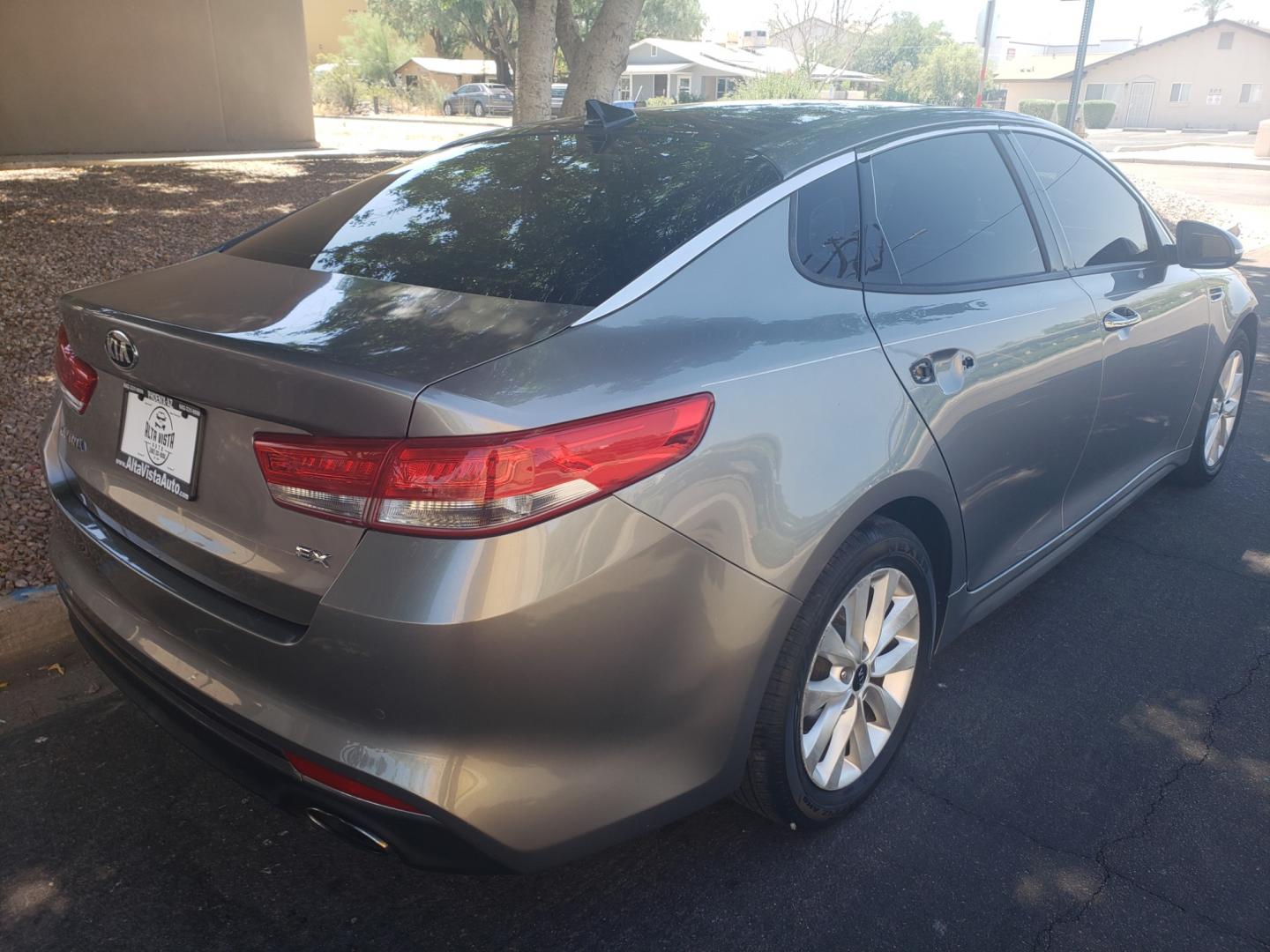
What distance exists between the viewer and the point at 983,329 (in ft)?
9.33

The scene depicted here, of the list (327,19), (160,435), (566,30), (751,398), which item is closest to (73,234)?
(566,30)

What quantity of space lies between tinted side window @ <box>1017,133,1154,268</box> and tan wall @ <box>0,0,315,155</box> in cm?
1570

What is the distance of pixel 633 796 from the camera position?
203 centimetres

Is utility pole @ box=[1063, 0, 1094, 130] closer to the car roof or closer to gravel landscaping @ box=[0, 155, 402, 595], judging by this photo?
gravel landscaping @ box=[0, 155, 402, 595]

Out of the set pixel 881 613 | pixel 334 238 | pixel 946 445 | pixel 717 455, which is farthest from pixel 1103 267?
pixel 334 238

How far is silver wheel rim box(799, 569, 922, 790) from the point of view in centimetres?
248

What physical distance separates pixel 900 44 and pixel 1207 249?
64.5 meters

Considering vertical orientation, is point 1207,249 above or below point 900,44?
below

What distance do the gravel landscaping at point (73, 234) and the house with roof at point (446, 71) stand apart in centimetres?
4252

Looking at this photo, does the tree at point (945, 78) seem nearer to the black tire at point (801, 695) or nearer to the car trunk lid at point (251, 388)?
the black tire at point (801, 695)

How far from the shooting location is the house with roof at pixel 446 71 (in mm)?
54344

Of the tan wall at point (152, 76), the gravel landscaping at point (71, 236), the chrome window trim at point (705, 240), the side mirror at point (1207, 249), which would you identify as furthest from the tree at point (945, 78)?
the chrome window trim at point (705, 240)

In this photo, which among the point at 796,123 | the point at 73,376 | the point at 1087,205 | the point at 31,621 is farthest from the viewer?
the point at 1087,205

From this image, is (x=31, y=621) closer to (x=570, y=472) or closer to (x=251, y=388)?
(x=251, y=388)
